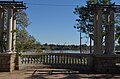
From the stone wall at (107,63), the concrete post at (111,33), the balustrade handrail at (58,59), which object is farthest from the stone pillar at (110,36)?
the balustrade handrail at (58,59)

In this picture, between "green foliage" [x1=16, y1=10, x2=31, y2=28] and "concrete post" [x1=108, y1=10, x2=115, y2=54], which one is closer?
"concrete post" [x1=108, y1=10, x2=115, y2=54]

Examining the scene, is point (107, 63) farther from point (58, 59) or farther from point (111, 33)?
point (58, 59)

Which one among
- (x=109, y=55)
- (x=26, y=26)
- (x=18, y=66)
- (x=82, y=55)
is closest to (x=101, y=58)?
(x=109, y=55)

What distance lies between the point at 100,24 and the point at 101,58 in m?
1.64

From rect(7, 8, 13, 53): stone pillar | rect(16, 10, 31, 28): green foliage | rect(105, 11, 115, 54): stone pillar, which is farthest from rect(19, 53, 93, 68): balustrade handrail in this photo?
rect(16, 10, 31, 28): green foliage

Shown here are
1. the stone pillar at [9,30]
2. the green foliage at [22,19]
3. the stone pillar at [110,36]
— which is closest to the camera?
the stone pillar at [9,30]

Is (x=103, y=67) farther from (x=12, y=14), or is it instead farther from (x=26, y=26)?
(x=26, y=26)

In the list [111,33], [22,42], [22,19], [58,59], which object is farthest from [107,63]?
[22,19]

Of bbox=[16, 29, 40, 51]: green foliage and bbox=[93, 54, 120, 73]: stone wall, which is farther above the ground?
bbox=[16, 29, 40, 51]: green foliage

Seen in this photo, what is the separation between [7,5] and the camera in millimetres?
11852

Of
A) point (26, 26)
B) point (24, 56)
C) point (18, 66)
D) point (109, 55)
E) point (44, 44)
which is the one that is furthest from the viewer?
point (44, 44)

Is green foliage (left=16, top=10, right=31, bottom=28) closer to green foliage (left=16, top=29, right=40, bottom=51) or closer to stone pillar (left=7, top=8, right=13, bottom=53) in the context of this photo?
green foliage (left=16, top=29, right=40, bottom=51)

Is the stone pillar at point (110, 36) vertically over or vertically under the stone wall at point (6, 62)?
over

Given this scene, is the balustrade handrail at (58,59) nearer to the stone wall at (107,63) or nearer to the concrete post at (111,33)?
the stone wall at (107,63)
